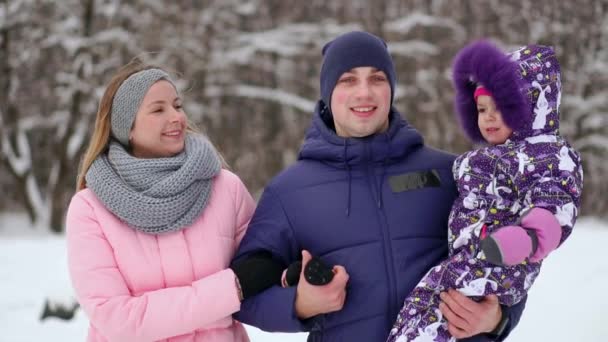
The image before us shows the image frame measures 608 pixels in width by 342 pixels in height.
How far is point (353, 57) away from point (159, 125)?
2.75ft

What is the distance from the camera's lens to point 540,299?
538cm

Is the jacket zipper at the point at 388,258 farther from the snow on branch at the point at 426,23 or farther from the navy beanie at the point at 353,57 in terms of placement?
the snow on branch at the point at 426,23

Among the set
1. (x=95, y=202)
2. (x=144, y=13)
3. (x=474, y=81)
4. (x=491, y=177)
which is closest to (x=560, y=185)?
(x=491, y=177)

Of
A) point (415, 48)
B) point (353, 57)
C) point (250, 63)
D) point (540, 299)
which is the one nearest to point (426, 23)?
point (415, 48)

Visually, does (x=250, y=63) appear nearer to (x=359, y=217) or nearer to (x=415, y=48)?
(x=415, y=48)

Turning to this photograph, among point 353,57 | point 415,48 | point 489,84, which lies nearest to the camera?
point 489,84

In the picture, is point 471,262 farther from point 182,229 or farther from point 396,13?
point 396,13

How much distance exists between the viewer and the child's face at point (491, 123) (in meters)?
2.31

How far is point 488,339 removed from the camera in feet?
7.89

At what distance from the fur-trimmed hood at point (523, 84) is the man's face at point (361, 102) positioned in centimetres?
38

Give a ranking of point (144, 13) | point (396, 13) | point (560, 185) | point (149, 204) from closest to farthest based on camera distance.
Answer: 1. point (560, 185)
2. point (149, 204)
3. point (144, 13)
4. point (396, 13)

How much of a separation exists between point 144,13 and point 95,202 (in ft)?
45.2

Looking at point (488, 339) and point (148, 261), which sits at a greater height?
point (148, 261)

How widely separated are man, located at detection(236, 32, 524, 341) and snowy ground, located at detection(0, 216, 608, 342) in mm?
2630
